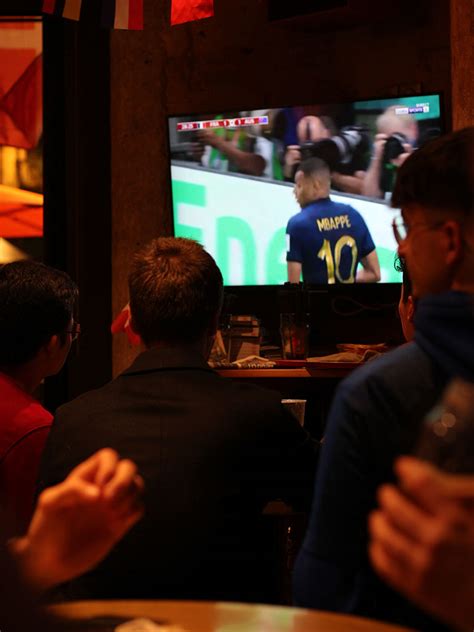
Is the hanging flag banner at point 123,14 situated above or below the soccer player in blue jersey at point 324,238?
Result: above

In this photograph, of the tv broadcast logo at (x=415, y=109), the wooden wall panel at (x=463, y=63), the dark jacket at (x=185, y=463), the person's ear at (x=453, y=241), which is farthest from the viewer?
the tv broadcast logo at (x=415, y=109)

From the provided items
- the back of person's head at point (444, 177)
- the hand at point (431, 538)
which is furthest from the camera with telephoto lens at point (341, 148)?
the hand at point (431, 538)

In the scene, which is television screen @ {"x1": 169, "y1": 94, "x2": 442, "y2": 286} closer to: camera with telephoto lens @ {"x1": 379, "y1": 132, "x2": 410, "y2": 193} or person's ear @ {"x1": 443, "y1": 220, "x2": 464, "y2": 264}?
camera with telephoto lens @ {"x1": 379, "y1": 132, "x2": 410, "y2": 193}

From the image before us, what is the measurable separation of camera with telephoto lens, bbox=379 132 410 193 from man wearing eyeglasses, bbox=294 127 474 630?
250cm

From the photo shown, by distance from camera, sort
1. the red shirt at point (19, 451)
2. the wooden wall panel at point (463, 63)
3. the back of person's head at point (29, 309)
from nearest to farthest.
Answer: the red shirt at point (19, 451), the back of person's head at point (29, 309), the wooden wall panel at point (463, 63)

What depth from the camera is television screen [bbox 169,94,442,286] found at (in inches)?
152

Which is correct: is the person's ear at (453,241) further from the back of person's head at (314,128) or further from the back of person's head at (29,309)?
the back of person's head at (314,128)

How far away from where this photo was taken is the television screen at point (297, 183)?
12.7ft

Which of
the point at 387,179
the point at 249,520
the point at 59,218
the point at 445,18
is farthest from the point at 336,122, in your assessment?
the point at 249,520

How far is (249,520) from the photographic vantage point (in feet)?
6.38

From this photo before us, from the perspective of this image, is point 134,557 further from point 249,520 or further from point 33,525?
point 33,525

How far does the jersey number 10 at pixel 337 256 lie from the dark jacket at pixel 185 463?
1.97m

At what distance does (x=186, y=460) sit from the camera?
6.05 feet

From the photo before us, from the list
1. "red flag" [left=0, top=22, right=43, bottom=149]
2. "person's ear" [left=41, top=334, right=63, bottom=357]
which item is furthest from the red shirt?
"red flag" [left=0, top=22, right=43, bottom=149]
